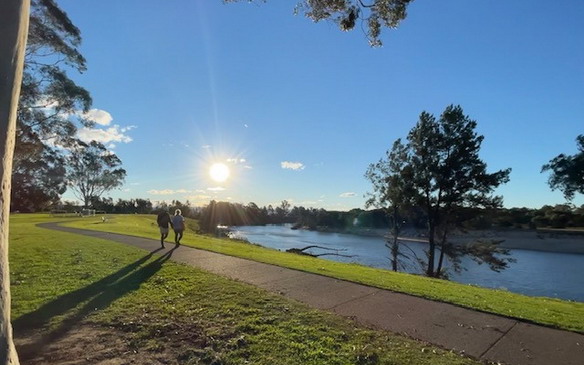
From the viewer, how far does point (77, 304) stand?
601 centimetres

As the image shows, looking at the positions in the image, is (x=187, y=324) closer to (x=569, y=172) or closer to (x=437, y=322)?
(x=437, y=322)

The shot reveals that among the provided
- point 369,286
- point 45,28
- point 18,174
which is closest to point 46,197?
point 18,174

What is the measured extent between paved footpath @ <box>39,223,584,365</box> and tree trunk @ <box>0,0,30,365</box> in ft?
13.3

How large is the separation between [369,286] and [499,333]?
292 cm

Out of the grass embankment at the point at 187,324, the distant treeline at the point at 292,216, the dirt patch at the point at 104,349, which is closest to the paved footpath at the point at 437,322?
the grass embankment at the point at 187,324

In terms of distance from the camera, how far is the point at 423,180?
27.2m

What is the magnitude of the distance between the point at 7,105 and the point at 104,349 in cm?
297

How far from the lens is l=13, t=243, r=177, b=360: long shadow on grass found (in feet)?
15.2

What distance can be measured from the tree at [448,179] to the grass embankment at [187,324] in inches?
858

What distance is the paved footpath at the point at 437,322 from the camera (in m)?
4.27

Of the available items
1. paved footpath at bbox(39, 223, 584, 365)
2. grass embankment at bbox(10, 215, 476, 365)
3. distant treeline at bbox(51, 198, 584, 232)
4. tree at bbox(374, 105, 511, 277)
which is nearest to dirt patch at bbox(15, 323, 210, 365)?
grass embankment at bbox(10, 215, 476, 365)

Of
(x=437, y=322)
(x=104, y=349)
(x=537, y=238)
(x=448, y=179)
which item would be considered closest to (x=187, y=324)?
(x=104, y=349)

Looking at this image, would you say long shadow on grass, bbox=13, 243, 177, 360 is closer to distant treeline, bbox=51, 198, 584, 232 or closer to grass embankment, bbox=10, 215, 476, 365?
grass embankment, bbox=10, 215, 476, 365

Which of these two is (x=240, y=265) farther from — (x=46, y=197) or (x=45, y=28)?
(x=46, y=197)
